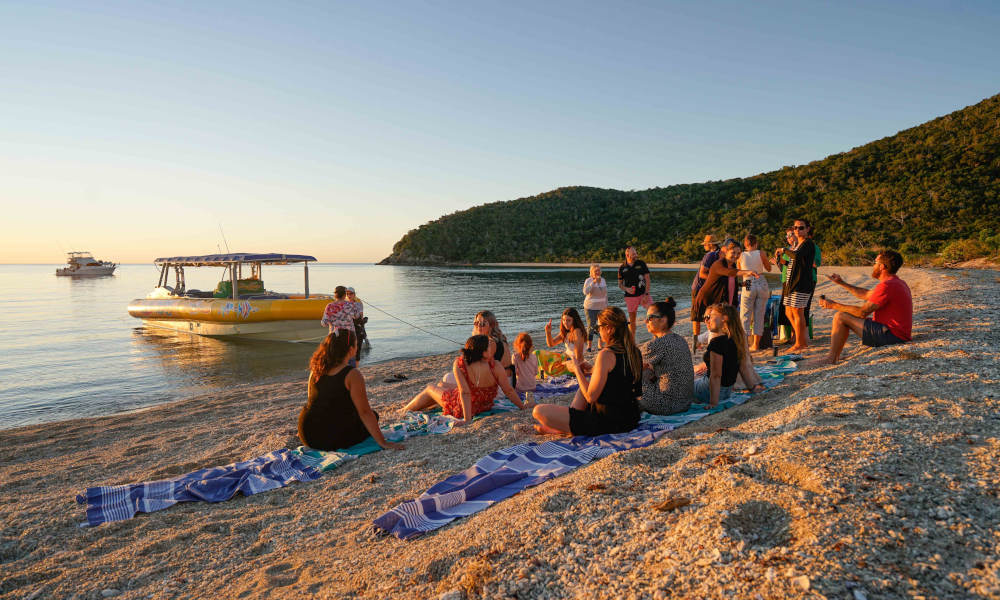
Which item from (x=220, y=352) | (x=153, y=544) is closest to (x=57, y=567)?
(x=153, y=544)

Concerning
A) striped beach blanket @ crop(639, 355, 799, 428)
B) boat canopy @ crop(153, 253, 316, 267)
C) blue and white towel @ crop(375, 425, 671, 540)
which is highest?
boat canopy @ crop(153, 253, 316, 267)

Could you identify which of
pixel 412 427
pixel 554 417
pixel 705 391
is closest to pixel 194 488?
pixel 412 427

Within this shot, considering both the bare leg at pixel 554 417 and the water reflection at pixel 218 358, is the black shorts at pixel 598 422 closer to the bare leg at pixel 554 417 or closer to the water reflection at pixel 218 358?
the bare leg at pixel 554 417

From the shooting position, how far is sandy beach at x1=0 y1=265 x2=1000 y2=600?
2.11m

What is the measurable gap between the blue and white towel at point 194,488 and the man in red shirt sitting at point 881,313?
6276mm

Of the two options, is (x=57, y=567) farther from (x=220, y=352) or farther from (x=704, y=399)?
(x=220, y=352)

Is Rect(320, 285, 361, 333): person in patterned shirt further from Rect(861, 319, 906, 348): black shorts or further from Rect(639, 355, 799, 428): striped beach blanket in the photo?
Rect(861, 319, 906, 348): black shorts

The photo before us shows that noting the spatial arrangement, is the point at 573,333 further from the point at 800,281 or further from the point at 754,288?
the point at 800,281

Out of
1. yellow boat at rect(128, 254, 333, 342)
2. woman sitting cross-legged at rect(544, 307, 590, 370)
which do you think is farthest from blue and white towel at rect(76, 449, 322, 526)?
yellow boat at rect(128, 254, 333, 342)

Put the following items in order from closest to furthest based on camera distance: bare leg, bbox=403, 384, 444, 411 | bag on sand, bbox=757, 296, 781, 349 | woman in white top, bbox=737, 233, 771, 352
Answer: bare leg, bbox=403, 384, 444, 411, woman in white top, bbox=737, 233, 771, 352, bag on sand, bbox=757, 296, 781, 349

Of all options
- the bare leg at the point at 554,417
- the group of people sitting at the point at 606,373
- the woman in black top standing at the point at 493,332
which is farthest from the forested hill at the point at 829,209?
the bare leg at the point at 554,417

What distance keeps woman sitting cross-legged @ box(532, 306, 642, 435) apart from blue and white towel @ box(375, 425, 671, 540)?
0.42 ft

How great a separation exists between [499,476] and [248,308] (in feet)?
52.8

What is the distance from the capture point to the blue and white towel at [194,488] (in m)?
3.95
